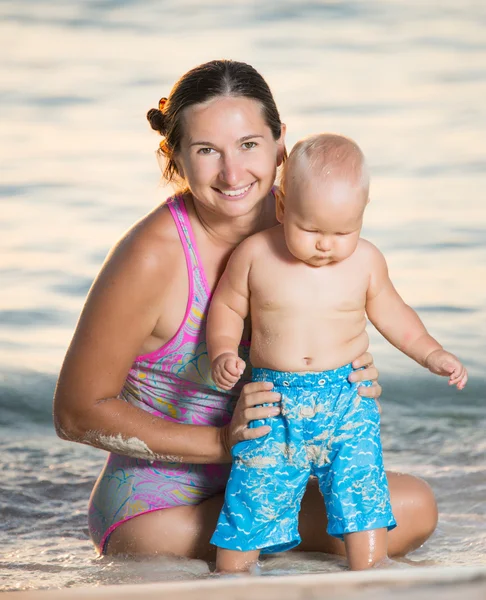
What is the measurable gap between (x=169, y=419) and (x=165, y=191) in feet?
→ 18.1

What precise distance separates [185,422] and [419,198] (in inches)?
196

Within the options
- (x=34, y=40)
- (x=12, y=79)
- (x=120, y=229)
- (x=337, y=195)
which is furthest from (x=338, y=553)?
(x=34, y=40)

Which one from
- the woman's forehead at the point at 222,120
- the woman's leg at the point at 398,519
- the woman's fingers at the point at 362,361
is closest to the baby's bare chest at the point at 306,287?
the woman's fingers at the point at 362,361

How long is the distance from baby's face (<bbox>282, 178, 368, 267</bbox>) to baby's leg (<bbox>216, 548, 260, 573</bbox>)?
0.67 m

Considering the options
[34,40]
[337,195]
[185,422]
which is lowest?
[185,422]

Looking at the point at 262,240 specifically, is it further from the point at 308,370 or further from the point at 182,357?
the point at 182,357

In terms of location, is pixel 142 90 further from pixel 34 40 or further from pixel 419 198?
pixel 419 198

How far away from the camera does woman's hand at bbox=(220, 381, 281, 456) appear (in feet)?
8.16

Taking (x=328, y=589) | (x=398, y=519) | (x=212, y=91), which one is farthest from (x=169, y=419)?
(x=328, y=589)

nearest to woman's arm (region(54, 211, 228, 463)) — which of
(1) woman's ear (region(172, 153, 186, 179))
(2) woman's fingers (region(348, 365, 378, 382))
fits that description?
(1) woman's ear (region(172, 153, 186, 179))

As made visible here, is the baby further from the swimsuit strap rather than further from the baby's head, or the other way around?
the swimsuit strap

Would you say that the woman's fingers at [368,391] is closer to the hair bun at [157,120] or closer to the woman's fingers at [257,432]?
the woman's fingers at [257,432]

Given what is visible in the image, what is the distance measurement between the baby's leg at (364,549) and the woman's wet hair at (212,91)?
96 cm

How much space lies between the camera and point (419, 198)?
755 cm
